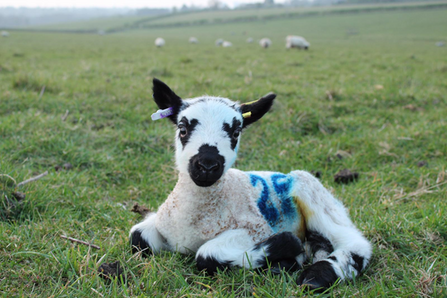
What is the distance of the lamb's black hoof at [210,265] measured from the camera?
2824 mm

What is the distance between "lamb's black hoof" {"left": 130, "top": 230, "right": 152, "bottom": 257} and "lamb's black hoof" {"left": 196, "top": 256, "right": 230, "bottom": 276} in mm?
560

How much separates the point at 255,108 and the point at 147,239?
1552 mm

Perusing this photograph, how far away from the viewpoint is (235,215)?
10.3 feet

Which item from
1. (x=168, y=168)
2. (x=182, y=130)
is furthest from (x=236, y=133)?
(x=168, y=168)

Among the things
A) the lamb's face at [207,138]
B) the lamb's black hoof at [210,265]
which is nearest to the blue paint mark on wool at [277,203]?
the lamb's face at [207,138]

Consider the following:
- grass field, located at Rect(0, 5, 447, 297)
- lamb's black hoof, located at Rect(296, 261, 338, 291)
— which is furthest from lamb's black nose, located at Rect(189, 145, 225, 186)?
lamb's black hoof, located at Rect(296, 261, 338, 291)

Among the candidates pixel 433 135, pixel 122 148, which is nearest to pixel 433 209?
pixel 433 135

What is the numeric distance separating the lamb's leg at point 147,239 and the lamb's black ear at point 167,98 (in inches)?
40.0

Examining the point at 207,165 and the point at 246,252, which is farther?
the point at 246,252

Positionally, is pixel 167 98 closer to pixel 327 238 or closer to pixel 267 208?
pixel 267 208

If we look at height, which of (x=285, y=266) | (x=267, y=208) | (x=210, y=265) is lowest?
(x=285, y=266)

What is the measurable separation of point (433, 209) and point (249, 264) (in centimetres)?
243

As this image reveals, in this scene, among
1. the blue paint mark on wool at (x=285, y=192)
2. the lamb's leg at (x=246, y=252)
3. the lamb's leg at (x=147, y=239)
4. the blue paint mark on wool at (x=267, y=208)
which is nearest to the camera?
the lamb's leg at (x=246, y=252)

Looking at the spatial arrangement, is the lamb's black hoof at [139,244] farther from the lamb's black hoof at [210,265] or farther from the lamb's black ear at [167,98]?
the lamb's black ear at [167,98]
